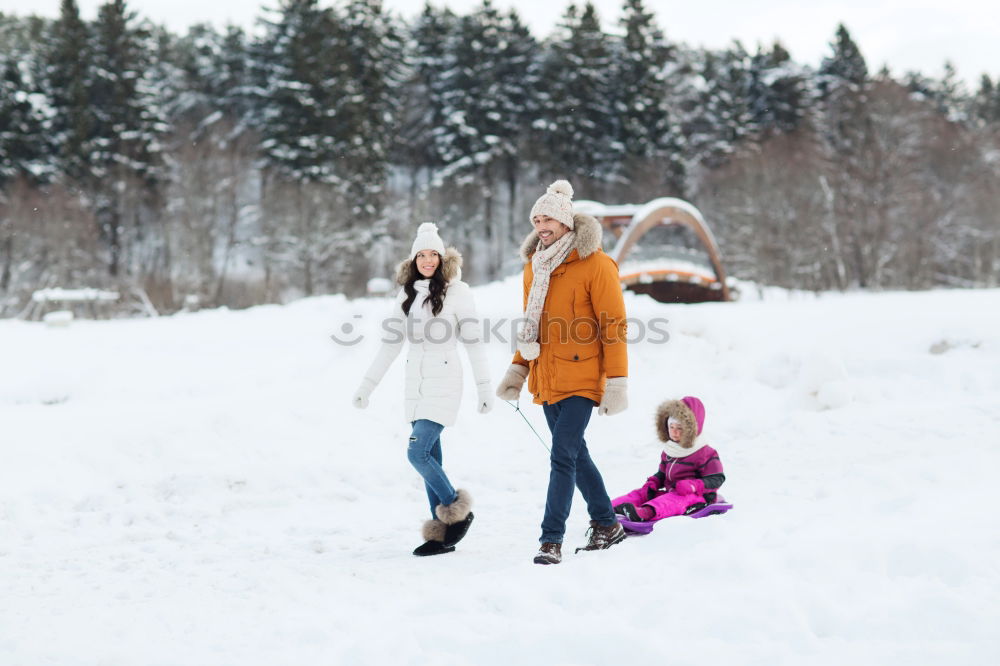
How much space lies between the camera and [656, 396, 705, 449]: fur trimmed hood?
547 centimetres

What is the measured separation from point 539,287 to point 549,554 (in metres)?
1.47

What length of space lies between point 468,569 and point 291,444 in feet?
12.2

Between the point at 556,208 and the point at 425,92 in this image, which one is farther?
the point at 425,92

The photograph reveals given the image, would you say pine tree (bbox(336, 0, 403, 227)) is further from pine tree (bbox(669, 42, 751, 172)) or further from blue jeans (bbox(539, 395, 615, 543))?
blue jeans (bbox(539, 395, 615, 543))

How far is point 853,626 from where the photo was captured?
2896 millimetres

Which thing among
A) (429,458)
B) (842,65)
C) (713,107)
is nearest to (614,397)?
(429,458)

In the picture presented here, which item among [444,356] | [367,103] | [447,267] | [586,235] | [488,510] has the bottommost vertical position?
[488,510]

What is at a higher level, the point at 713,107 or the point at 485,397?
the point at 713,107

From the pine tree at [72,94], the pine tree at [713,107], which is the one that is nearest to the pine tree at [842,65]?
the pine tree at [713,107]

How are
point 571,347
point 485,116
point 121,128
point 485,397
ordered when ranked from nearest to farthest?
point 571,347, point 485,397, point 121,128, point 485,116

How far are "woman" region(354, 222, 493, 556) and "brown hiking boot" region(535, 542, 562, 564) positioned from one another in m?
0.82

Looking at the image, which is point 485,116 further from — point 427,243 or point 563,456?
point 563,456

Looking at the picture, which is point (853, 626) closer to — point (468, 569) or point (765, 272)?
point (468, 569)

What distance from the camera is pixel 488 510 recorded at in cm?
612
